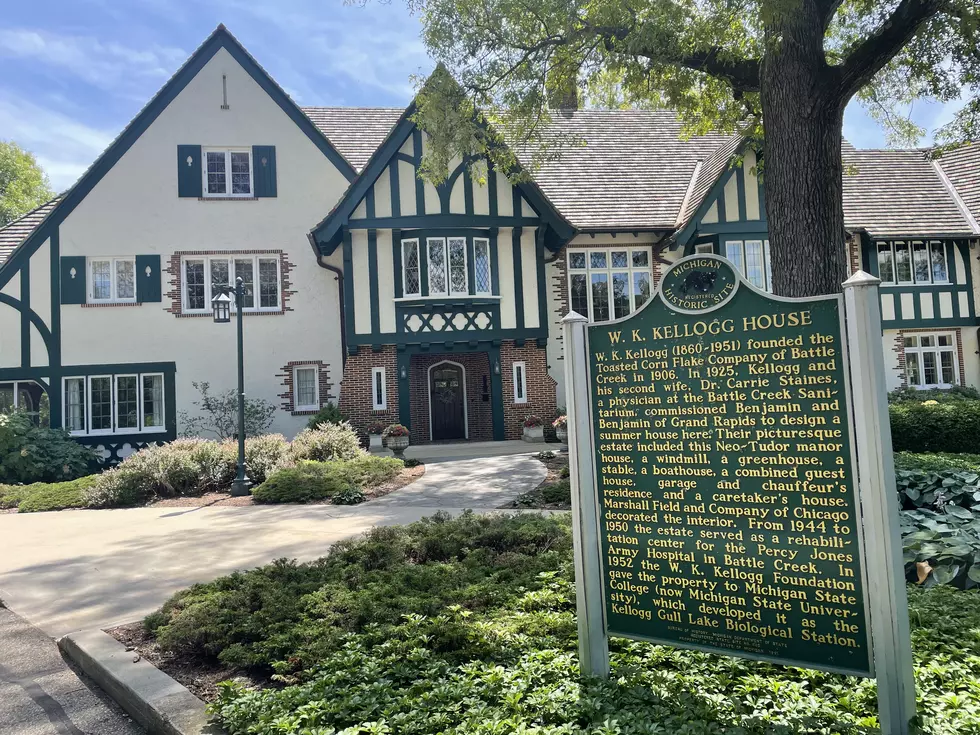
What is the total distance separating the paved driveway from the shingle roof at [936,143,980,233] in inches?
743

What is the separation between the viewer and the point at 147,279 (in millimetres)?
18781

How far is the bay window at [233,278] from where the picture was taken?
19109 millimetres

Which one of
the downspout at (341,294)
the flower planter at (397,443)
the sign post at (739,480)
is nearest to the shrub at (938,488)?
the sign post at (739,480)

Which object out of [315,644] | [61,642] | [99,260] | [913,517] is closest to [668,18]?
[913,517]

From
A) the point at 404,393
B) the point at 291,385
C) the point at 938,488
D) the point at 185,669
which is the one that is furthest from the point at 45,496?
the point at 938,488

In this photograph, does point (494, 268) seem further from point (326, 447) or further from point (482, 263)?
point (326, 447)

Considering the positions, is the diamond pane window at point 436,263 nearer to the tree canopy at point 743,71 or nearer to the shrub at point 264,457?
the tree canopy at point 743,71

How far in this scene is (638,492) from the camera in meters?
3.60

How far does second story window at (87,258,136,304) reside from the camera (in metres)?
18.8

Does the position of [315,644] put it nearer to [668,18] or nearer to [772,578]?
[772,578]

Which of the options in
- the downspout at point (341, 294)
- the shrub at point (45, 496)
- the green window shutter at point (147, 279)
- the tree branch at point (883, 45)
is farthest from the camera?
the downspout at point (341, 294)

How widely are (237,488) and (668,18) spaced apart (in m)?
10.4

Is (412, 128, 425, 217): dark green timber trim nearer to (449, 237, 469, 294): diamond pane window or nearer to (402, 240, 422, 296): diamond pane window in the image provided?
(402, 240, 422, 296): diamond pane window

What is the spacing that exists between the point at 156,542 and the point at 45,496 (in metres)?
5.69
